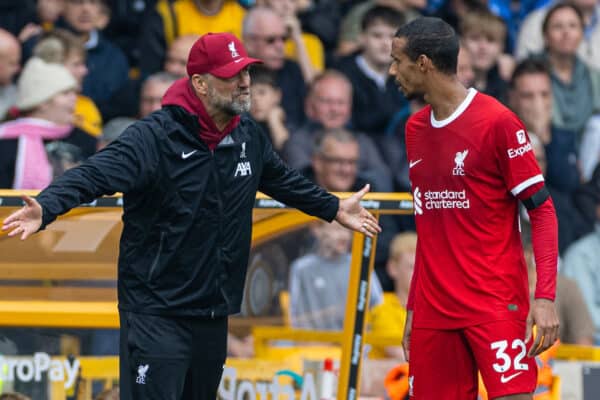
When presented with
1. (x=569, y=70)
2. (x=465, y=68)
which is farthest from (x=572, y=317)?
(x=569, y=70)

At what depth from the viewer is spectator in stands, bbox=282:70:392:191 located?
1059 centimetres

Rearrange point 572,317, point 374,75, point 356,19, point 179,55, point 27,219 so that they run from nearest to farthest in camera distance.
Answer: point 27,219 < point 572,317 < point 179,55 < point 374,75 < point 356,19

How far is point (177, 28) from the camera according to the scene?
1102 cm

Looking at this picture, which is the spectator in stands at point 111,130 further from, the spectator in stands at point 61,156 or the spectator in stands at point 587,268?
the spectator in stands at point 587,268

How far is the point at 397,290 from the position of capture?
930 centimetres

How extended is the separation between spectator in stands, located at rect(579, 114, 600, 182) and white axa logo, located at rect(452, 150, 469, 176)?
6.51 meters

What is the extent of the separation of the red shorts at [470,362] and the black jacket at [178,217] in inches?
34.9

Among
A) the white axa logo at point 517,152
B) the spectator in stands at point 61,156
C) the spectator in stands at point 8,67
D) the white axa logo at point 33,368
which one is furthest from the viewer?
the spectator in stands at point 8,67

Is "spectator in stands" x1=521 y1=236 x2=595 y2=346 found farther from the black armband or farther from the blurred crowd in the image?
the black armband

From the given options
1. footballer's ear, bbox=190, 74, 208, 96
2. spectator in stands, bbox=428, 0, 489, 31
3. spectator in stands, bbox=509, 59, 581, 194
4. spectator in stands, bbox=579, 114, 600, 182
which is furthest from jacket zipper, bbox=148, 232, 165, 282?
spectator in stands, bbox=428, 0, 489, 31

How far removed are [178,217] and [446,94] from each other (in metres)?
1.27

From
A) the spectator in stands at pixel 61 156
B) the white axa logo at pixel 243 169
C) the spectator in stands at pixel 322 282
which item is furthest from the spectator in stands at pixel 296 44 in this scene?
the white axa logo at pixel 243 169

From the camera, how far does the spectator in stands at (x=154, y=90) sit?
9953 millimetres

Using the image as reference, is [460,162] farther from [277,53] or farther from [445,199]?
[277,53]
